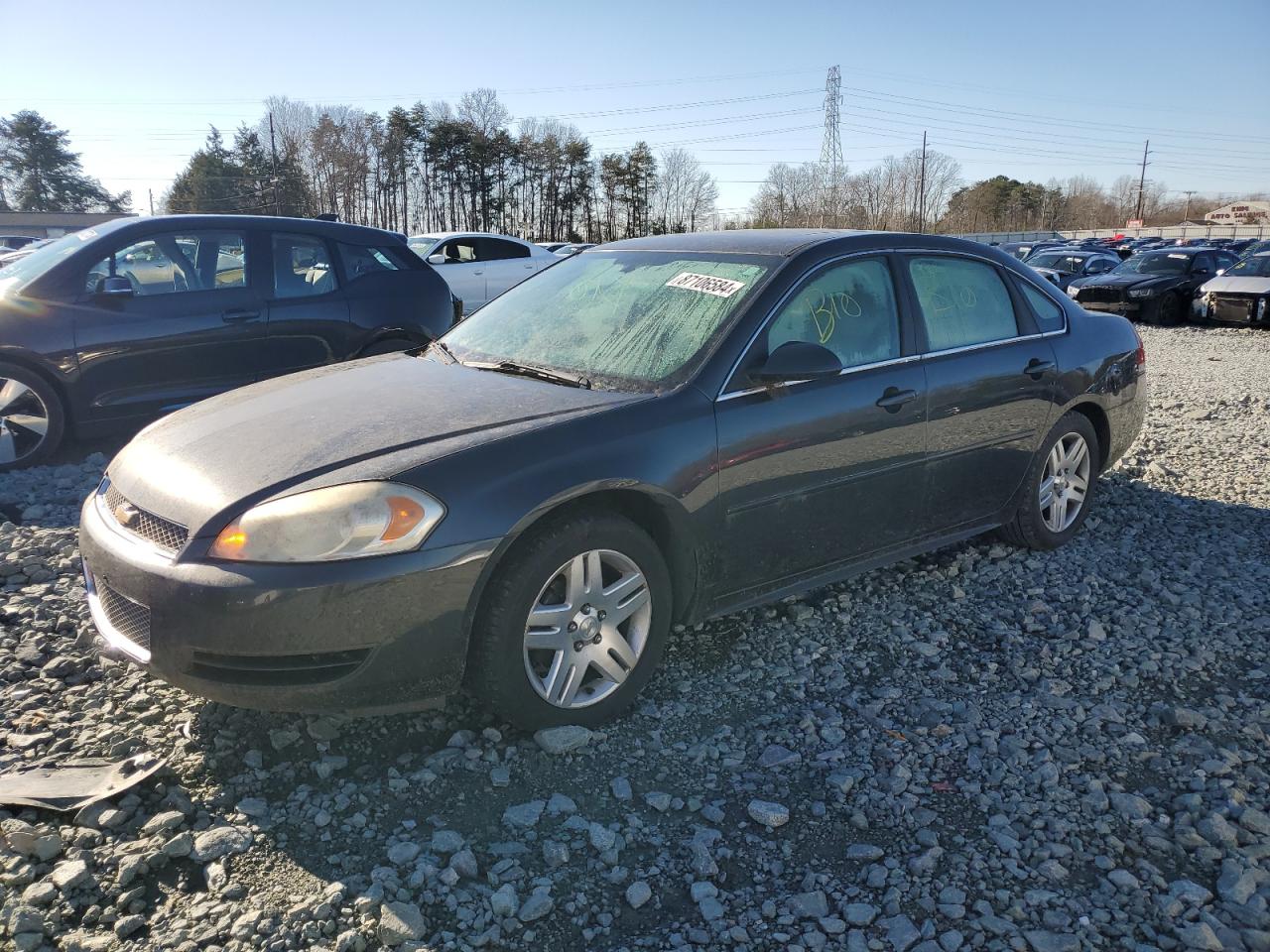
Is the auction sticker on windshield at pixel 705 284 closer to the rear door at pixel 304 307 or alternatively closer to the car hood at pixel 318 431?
the car hood at pixel 318 431

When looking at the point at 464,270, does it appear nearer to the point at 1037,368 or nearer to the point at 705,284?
the point at 1037,368

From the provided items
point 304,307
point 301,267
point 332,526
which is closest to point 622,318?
point 332,526

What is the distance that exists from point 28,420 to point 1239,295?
781 inches

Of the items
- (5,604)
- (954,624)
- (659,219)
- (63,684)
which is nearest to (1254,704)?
(954,624)

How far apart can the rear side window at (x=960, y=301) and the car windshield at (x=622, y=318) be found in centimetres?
87

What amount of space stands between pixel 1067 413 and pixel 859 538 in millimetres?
1743

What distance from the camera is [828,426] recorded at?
11.9ft

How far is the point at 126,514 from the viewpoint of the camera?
118 inches

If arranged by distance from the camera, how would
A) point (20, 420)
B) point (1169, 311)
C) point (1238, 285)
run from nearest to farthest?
point (20, 420), point (1238, 285), point (1169, 311)

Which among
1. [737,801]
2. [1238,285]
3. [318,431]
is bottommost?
[737,801]

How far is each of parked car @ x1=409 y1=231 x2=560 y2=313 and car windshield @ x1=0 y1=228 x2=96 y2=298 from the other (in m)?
8.07

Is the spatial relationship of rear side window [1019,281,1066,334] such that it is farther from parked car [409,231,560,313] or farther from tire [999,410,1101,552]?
parked car [409,231,560,313]

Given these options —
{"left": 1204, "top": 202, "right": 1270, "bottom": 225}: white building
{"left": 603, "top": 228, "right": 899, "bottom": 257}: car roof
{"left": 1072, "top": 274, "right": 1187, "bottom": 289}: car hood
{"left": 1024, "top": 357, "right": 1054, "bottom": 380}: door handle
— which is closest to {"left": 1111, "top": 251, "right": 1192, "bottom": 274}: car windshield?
{"left": 1072, "top": 274, "right": 1187, "bottom": 289}: car hood

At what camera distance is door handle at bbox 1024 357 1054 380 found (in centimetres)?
452
